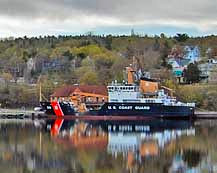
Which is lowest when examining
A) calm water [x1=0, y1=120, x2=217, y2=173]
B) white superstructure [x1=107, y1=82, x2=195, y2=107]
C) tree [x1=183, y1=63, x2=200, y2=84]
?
calm water [x1=0, y1=120, x2=217, y2=173]

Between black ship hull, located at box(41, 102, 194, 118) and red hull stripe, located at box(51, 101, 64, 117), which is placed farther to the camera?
red hull stripe, located at box(51, 101, 64, 117)

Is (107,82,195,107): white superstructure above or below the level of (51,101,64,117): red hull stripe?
above

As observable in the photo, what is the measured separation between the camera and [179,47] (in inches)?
3472

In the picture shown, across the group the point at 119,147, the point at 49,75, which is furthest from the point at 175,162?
the point at 49,75

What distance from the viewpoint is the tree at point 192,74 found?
214ft

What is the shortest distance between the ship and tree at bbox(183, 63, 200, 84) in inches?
676

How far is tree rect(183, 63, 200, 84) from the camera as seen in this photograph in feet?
214

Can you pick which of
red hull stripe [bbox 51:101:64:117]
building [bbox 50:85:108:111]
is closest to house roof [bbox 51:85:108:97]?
building [bbox 50:85:108:111]

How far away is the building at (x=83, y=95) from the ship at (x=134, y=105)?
1983 mm

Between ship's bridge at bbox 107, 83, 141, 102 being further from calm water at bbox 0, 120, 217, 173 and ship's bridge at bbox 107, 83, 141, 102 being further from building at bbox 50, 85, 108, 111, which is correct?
calm water at bbox 0, 120, 217, 173

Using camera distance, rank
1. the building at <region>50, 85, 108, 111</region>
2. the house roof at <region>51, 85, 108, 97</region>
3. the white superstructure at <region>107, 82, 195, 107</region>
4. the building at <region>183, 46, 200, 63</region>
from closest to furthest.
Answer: the white superstructure at <region>107, 82, 195, 107</region>, the building at <region>50, 85, 108, 111</region>, the house roof at <region>51, 85, 108, 97</region>, the building at <region>183, 46, 200, 63</region>

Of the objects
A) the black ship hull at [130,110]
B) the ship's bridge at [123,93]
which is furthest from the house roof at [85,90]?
the black ship hull at [130,110]

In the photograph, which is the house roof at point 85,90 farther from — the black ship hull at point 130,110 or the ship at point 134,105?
the black ship hull at point 130,110

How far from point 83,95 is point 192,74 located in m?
18.8
